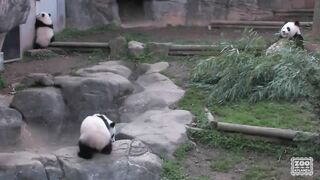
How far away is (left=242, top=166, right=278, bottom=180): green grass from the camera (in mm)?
5254

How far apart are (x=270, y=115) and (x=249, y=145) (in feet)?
2.73

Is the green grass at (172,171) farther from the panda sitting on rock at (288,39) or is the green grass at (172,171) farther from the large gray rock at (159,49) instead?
the large gray rock at (159,49)

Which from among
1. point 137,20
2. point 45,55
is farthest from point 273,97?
point 137,20

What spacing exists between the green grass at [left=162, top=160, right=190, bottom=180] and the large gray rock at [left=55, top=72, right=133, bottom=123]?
231 cm

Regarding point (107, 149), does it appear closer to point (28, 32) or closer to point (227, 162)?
point (227, 162)

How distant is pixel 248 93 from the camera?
7.32 metres

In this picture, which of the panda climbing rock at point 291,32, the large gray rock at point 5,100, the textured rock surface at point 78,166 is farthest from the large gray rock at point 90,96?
the panda climbing rock at point 291,32

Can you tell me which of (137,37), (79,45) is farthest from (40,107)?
(137,37)

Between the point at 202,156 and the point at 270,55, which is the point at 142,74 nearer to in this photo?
the point at 270,55

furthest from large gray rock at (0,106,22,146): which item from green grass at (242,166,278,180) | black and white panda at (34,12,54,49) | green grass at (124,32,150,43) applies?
green grass at (124,32,150,43)

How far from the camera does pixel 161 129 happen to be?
6133 millimetres

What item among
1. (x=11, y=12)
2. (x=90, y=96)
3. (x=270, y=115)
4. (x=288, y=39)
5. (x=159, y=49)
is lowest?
(x=90, y=96)

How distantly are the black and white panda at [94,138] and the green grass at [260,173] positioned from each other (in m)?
1.29

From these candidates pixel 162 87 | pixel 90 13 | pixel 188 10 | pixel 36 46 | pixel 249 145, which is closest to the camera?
pixel 249 145
